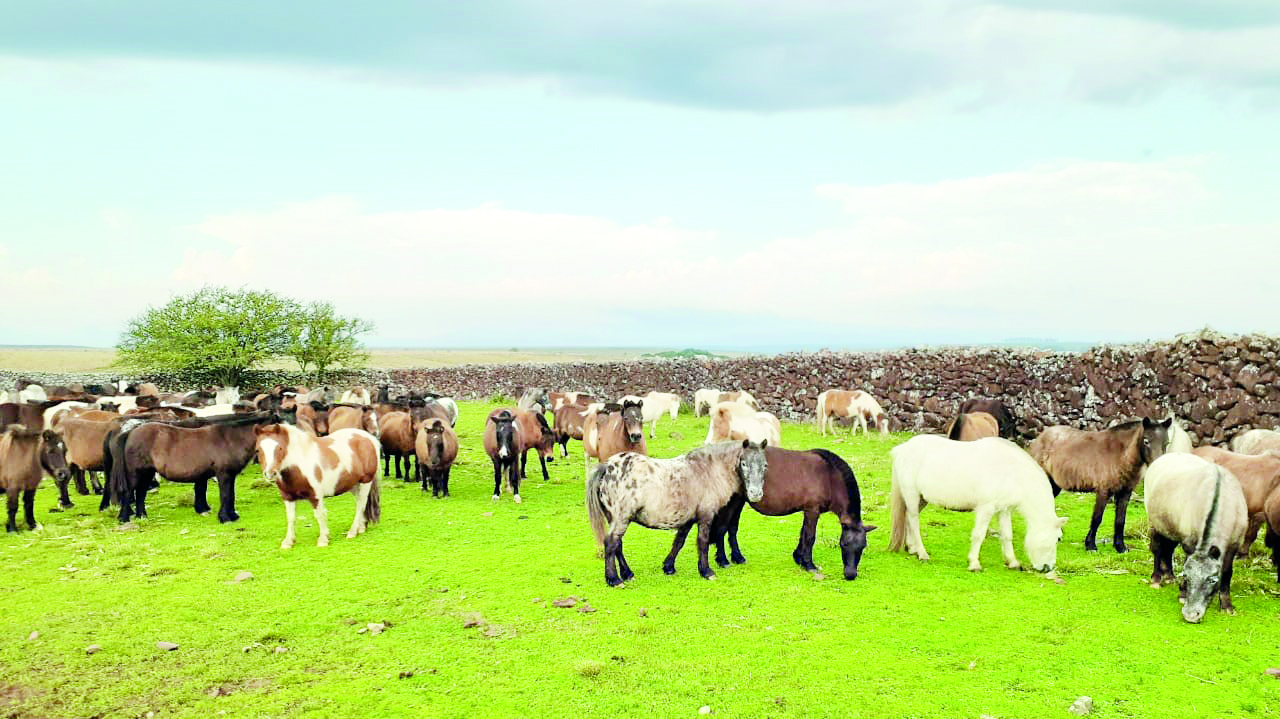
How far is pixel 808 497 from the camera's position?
31.2 ft

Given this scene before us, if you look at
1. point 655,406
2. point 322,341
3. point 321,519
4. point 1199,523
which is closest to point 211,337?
point 322,341

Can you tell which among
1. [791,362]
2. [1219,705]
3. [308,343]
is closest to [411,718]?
[1219,705]

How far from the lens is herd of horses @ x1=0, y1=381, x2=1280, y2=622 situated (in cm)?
856

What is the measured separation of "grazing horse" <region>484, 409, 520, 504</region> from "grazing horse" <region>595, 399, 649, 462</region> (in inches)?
64.0

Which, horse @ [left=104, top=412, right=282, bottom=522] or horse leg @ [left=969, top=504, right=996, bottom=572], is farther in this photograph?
horse @ [left=104, top=412, right=282, bottom=522]

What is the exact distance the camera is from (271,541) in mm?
11555

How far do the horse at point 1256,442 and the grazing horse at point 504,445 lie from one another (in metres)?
11.6

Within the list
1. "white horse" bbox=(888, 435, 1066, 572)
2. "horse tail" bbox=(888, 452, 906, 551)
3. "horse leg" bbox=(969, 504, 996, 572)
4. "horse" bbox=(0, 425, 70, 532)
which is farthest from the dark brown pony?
"horse" bbox=(0, 425, 70, 532)

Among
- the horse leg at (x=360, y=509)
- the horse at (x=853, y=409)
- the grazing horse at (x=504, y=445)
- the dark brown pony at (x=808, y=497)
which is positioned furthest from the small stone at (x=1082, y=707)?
the horse at (x=853, y=409)

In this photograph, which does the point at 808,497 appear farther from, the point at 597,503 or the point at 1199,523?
the point at 1199,523

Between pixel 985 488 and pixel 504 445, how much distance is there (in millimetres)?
8293

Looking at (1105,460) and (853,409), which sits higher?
(1105,460)

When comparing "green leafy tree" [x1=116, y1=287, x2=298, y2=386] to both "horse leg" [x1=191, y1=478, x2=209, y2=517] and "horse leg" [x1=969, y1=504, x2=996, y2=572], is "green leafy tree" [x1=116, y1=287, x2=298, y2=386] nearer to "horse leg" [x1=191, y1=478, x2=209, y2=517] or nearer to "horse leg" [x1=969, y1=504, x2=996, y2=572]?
"horse leg" [x1=191, y1=478, x2=209, y2=517]

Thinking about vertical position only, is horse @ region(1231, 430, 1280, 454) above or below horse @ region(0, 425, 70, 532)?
above
